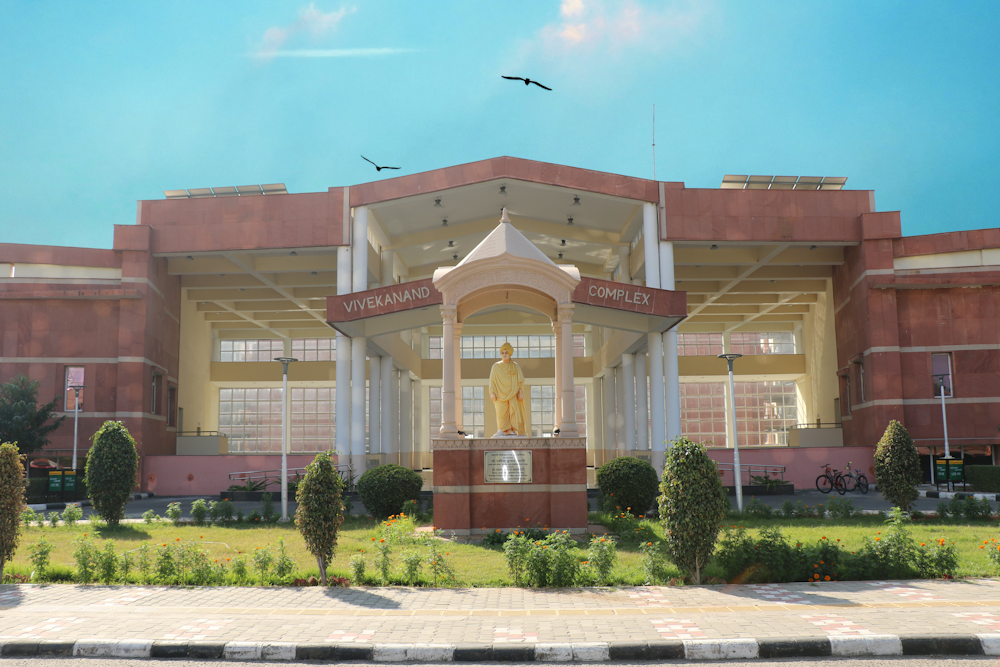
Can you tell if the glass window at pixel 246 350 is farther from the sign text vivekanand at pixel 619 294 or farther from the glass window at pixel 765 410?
the glass window at pixel 765 410

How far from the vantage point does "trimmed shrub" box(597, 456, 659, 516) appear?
1694cm

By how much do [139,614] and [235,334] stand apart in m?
36.0

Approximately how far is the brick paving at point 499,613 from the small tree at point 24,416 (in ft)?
54.6

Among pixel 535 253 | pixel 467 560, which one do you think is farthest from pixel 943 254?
pixel 467 560

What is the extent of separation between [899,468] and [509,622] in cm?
1152

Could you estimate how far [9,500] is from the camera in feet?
34.9

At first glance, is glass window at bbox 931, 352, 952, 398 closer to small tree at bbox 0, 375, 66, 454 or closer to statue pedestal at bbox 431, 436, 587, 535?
statue pedestal at bbox 431, 436, 587, 535

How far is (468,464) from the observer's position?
1436 cm

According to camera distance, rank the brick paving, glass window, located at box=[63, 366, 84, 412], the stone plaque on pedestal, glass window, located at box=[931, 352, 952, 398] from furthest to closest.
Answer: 1. glass window, located at box=[931, 352, 952, 398]
2. glass window, located at box=[63, 366, 84, 412]
3. the stone plaque on pedestal
4. the brick paving

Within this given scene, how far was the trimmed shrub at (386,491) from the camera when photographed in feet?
56.7

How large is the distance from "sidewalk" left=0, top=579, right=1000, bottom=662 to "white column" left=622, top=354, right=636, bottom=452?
2134 centimetres

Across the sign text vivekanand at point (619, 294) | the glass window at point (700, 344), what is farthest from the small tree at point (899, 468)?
the glass window at point (700, 344)

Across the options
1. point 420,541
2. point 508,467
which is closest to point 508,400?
point 508,467

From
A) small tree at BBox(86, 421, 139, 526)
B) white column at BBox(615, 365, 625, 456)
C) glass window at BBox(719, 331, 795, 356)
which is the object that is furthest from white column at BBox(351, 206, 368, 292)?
glass window at BBox(719, 331, 795, 356)
